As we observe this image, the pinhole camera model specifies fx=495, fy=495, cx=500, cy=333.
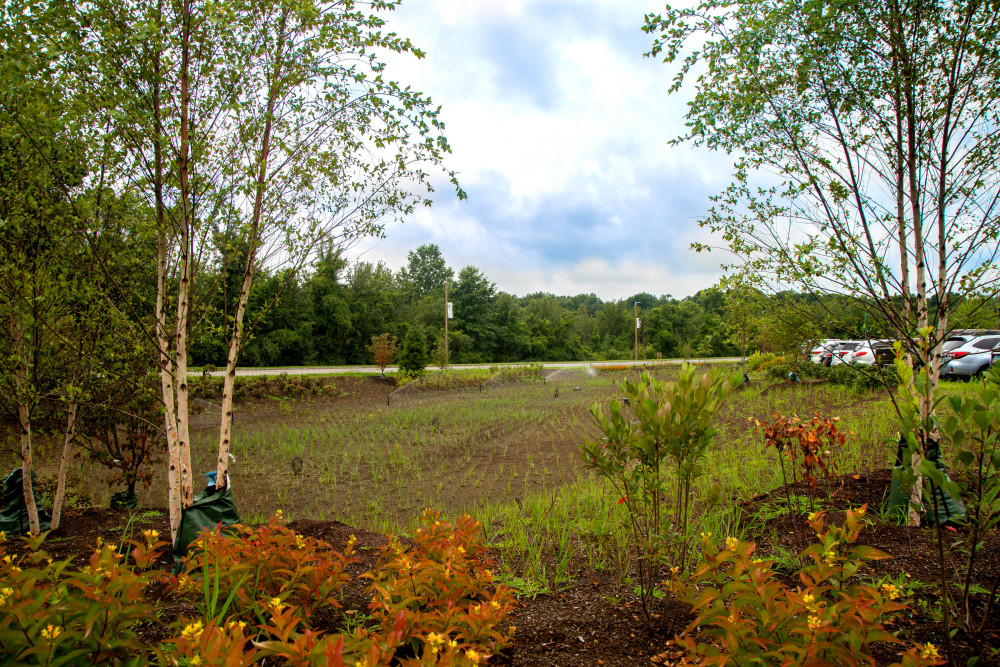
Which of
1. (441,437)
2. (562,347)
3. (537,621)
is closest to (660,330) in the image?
(562,347)

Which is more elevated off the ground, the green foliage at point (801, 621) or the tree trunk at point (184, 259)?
the tree trunk at point (184, 259)

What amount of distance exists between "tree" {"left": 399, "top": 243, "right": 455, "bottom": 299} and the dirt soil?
4056 centimetres

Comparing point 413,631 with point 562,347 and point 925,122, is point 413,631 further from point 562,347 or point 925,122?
point 562,347

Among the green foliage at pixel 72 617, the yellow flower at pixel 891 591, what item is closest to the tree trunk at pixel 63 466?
the green foliage at pixel 72 617

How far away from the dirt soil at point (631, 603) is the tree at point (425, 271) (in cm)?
4056

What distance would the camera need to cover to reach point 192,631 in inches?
60.2

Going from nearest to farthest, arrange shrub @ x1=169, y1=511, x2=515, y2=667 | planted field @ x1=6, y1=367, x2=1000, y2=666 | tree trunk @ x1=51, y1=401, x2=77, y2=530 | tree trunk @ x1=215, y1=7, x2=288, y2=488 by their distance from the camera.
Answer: shrub @ x1=169, y1=511, x2=515, y2=667 → planted field @ x1=6, y1=367, x2=1000, y2=666 → tree trunk @ x1=215, y1=7, x2=288, y2=488 → tree trunk @ x1=51, y1=401, x2=77, y2=530

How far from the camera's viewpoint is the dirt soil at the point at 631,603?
2.07 m

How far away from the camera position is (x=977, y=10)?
3.03m

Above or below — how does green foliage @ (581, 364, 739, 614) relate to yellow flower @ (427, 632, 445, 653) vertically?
above

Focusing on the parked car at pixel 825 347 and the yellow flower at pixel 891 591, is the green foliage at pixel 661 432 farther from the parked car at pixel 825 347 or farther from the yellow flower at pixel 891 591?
the parked car at pixel 825 347

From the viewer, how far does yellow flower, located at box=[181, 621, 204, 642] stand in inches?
57.2

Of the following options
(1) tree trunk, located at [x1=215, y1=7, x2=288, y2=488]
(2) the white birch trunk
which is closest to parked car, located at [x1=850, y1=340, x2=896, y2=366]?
(1) tree trunk, located at [x1=215, y1=7, x2=288, y2=488]

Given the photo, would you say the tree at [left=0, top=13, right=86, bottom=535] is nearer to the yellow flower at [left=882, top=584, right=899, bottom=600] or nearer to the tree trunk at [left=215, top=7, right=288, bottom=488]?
the tree trunk at [left=215, top=7, right=288, bottom=488]
